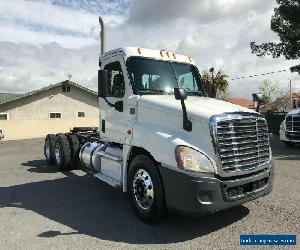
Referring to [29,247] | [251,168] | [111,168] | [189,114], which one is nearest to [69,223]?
[29,247]

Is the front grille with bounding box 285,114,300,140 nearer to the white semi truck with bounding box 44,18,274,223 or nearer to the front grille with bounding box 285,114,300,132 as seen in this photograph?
the front grille with bounding box 285,114,300,132

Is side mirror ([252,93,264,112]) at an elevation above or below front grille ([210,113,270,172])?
above

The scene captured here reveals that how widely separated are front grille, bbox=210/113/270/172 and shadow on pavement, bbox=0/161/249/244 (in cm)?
106

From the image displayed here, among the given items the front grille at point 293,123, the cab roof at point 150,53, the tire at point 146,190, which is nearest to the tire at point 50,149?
the cab roof at point 150,53

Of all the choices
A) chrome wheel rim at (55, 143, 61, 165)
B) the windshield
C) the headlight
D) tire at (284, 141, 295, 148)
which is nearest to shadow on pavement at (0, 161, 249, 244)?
the headlight

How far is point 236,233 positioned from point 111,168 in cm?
279

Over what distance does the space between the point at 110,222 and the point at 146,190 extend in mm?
865

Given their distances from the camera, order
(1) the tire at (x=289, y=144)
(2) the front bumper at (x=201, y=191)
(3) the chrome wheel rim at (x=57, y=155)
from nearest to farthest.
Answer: (2) the front bumper at (x=201, y=191) < (3) the chrome wheel rim at (x=57, y=155) < (1) the tire at (x=289, y=144)

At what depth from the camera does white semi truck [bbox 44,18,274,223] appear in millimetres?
5371

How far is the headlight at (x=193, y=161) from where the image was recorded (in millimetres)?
5348

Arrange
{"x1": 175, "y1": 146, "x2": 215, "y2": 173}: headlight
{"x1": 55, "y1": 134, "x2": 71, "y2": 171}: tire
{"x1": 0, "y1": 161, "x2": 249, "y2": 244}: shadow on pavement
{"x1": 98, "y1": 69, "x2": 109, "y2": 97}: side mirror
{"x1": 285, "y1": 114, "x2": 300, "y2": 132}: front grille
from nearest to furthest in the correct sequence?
1. {"x1": 175, "y1": 146, "x2": 215, "y2": 173}: headlight
2. {"x1": 0, "y1": 161, "x2": 249, "y2": 244}: shadow on pavement
3. {"x1": 98, "y1": 69, "x2": 109, "y2": 97}: side mirror
4. {"x1": 55, "y1": 134, "x2": 71, "y2": 171}: tire
5. {"x1": 285, "y1": 114, "x2": 300, "y2": 132}: front grille

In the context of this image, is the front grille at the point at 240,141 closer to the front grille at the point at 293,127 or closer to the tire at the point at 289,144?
the front grille at the point at 293,127

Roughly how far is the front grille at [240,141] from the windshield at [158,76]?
1.65 m

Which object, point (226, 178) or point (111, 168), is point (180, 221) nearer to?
point (226, 178)
